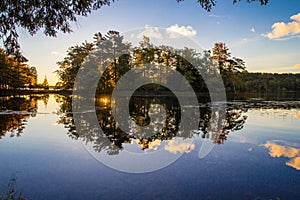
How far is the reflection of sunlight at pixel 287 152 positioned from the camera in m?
6.22

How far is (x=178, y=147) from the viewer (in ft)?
→ 25.6

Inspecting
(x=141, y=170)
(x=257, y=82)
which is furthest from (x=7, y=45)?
(x=257, y=82)

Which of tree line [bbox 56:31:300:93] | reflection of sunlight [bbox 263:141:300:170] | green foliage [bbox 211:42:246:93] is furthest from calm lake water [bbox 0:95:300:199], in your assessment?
green foliage [bbox 211:42:246:93]

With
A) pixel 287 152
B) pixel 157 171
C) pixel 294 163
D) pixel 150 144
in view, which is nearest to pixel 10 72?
pixel 150 144

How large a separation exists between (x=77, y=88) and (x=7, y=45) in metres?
43.9

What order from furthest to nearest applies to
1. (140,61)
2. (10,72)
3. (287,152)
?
(140,61) < (10,72) < (287,152)

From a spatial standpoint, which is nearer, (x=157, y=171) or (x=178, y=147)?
(x=157, y=171)

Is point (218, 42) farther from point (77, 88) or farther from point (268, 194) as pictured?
point (268, 194)

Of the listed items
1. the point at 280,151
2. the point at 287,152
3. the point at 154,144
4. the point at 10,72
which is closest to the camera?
the point at 287,152

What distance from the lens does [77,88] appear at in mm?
47406

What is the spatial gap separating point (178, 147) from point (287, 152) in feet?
11.4

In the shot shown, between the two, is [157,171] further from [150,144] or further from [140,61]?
[140,61]

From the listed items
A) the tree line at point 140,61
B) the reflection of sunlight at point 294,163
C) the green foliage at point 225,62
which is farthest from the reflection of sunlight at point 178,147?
the green foliage at point 225,62

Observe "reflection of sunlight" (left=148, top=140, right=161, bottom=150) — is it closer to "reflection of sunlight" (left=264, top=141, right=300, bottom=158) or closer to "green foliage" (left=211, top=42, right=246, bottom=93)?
"reflection of sunlight" (left=264, top=141, right=300, bottom=158)
